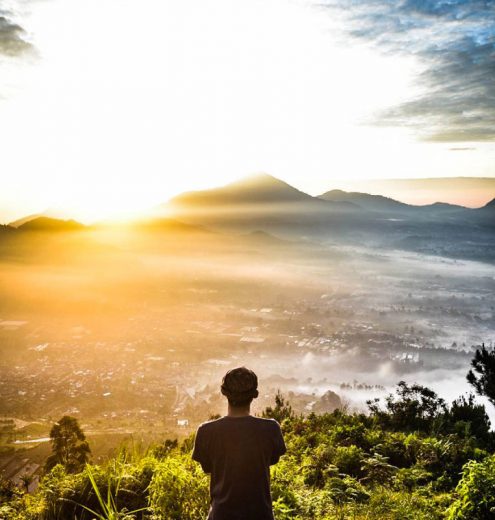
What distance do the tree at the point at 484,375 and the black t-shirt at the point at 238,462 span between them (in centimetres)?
1274

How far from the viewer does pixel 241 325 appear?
156375 millimetres

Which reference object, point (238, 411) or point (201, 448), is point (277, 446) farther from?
point (201, 448)

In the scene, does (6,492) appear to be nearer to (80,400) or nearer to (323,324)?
(80,400)

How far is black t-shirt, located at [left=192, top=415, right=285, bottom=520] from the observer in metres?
2.50

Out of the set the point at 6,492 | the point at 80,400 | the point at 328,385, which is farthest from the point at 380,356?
the point at 6,492

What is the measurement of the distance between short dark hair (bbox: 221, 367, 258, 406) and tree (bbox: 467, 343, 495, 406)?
1289cm

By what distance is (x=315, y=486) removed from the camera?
227 inches

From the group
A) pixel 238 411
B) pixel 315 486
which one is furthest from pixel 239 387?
pixel 315 486

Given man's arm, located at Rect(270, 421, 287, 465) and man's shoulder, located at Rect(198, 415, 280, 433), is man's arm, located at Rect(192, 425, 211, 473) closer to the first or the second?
man's shoulder, located at Rect(198, 415, 280, 433)

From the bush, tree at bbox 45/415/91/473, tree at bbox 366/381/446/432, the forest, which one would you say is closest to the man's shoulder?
the forest

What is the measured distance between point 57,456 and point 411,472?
1409 centimetres

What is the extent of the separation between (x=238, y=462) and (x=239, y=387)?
0.47 metres

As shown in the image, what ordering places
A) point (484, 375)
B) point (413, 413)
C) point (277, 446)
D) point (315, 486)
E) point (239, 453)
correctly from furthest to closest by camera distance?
point (484, 375) < point (413, 413) < point (315, 486) < point (277, 446) < point (239, 453)

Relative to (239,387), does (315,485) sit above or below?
below
